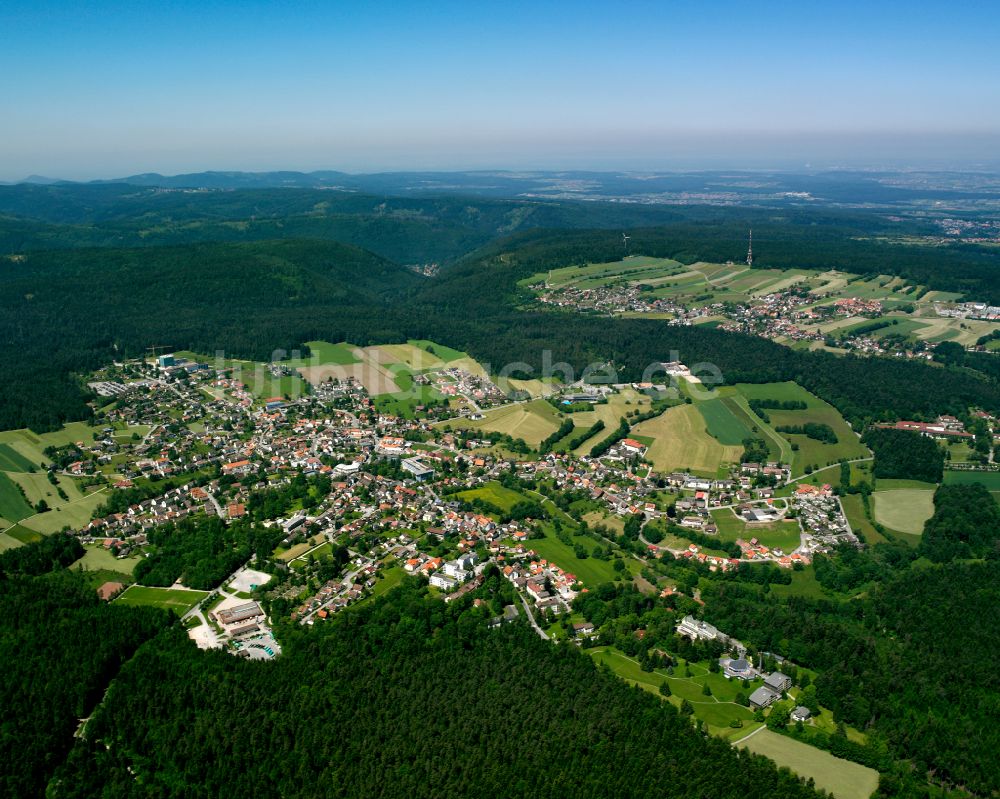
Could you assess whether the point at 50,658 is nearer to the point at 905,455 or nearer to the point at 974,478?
the point at 905,455

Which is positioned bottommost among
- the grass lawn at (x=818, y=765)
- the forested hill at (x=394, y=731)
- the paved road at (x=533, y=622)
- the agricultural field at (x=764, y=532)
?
the grass lawn at (x=818, y=765)

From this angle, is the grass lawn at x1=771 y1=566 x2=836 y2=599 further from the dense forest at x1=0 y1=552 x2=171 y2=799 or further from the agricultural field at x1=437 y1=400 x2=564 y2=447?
the dense forest at x1=0 y1=552 x2=171 y2=799

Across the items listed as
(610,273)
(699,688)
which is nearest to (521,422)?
(699,688)

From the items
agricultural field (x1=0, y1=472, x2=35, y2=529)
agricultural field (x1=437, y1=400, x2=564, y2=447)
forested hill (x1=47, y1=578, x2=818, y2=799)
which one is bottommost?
forested hill (x1=47, y1=578, x2=818, y2=799)

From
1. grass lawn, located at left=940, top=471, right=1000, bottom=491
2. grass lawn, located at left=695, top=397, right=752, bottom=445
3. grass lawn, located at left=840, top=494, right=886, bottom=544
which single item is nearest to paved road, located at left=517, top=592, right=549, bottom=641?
grass lawn, located at left=840, top=494, right=886, bottom=544

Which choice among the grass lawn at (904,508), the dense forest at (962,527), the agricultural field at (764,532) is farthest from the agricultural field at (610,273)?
the dense forest at (962,527)

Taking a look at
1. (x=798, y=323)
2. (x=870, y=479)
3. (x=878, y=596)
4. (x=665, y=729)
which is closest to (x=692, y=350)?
(x=798, y=323)

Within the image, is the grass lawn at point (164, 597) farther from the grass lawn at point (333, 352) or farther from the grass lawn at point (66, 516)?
the grass lawn at point (333, 352)
